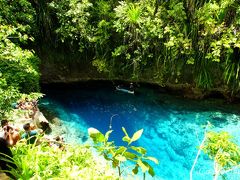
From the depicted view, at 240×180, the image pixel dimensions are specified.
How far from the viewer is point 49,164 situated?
13.3ft

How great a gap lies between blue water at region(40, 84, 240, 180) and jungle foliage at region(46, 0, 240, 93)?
66 cm

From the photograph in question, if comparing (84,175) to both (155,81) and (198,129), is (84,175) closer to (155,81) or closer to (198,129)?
(198,129)

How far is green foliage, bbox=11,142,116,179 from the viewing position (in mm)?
3715

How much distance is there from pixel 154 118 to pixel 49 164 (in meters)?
4.70

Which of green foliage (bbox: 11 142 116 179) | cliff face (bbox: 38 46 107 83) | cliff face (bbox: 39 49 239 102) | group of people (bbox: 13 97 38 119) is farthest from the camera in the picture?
cliff face (bbox: 38 46 107 83)

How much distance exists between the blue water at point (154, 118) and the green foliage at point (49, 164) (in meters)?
2.55

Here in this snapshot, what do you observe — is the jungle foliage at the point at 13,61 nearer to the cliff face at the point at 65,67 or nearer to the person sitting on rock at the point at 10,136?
the person sitting on rock at the point at 10,136

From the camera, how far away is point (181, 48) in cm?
852

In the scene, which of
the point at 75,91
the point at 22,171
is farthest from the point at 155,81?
the point at 22,171

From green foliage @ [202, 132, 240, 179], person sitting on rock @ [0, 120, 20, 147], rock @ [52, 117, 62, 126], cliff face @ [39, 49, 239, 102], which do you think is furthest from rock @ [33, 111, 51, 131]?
Answer: green foliage @ [202, 132, 240, 179]

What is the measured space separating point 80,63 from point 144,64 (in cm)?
195

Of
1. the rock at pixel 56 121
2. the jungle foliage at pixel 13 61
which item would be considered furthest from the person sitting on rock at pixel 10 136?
the rock at pixel 56 121

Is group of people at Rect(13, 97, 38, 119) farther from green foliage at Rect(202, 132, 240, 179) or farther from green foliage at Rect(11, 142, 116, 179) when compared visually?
green foliage at Rect(202, 132, 240, 179)

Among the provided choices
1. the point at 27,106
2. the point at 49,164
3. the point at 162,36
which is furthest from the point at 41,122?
the point at 162,36
